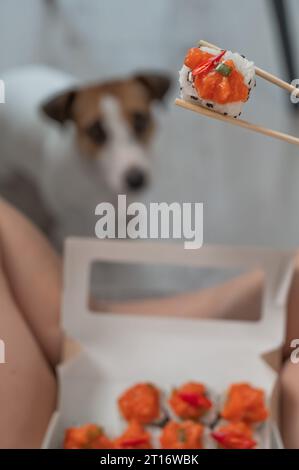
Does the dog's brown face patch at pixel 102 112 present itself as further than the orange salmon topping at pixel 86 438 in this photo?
Yes

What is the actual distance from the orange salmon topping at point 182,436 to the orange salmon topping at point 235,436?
0.07 feet

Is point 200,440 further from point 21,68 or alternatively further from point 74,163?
point 21,68

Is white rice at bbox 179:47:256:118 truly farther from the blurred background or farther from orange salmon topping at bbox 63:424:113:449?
the blurred background

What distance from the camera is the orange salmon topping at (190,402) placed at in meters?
0.74

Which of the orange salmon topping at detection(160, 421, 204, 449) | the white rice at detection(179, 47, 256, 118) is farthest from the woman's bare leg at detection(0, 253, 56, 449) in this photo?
the white rice at detection(179, 47, 256, 118)

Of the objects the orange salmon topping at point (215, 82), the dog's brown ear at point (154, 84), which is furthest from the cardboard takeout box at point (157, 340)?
the dog's brown ear at point (154, 84)

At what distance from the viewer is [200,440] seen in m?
0.72

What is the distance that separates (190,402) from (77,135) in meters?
0.66

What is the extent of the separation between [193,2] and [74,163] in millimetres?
501

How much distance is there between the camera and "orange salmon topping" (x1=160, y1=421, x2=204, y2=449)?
0.70 m

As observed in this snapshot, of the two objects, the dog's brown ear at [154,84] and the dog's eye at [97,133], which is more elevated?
the dog's brown ear at [154,84]

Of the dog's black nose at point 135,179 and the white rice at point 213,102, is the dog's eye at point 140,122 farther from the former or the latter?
the white rice at point 213,102

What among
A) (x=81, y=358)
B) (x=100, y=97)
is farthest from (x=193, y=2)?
(x=81, y=358)

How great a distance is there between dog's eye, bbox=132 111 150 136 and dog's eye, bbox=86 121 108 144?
2.7 inches
